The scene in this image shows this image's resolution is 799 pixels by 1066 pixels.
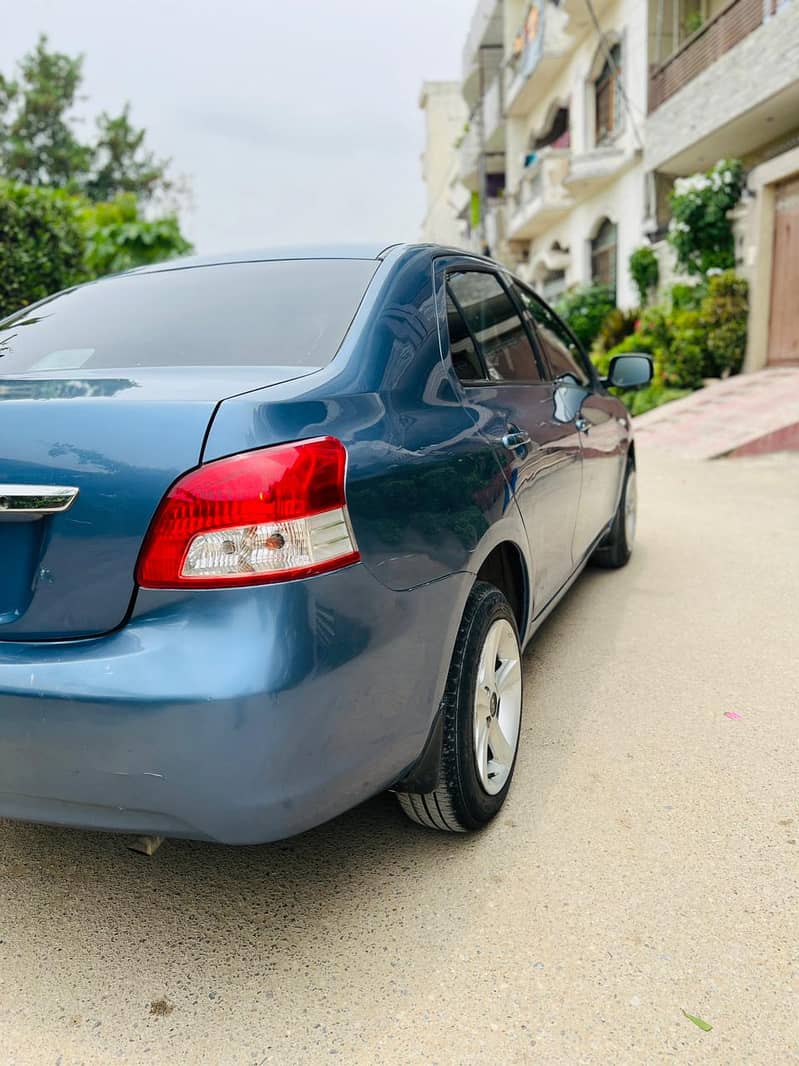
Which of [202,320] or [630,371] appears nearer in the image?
[202,320]

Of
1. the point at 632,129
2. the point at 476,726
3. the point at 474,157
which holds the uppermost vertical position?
the point at 474,157

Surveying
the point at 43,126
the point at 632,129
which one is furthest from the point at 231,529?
the point at 43,126

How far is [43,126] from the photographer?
41.0 m

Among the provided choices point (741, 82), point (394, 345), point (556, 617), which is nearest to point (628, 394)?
point (741, 82)

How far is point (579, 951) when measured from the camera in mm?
1845

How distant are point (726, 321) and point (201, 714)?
43.3 ft

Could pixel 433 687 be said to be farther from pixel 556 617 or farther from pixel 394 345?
pixel 556 617

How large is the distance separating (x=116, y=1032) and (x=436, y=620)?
3.42 ft

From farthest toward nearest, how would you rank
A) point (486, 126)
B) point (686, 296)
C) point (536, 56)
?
point (486, 126)
point (536, 56)
point (686, 296)

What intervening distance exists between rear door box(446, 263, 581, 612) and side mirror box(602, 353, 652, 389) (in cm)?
116

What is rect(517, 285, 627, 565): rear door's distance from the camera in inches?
136

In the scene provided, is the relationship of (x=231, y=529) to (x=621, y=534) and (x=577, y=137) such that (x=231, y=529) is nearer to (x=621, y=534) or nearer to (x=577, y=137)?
(x=621, y=534)

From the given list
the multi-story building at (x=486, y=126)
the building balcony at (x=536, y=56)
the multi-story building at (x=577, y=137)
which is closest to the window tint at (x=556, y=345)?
the multi-story building at (x=577, y=137)

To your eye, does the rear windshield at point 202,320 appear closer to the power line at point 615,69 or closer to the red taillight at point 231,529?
the red taillight at point 231,529
